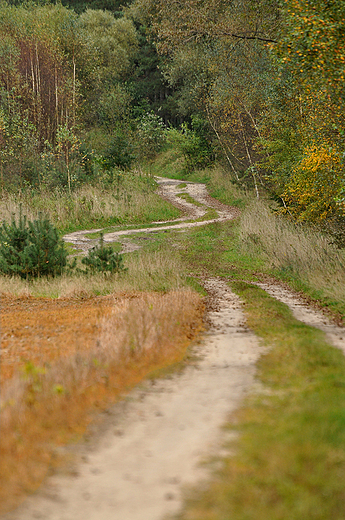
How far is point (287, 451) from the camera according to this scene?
4.06m

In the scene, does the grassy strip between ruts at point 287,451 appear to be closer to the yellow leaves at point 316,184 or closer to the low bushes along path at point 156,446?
the low bushes along path at point 156,446

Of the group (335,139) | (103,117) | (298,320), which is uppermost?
(103,117)

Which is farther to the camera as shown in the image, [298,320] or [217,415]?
[298,320]

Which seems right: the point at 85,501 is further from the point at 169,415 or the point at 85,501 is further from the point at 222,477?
the point at 169,415

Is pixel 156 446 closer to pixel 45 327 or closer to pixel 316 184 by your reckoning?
pixel 45 327

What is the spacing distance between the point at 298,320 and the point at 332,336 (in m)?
1.14

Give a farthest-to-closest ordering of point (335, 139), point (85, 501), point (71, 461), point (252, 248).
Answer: point (252, 248)
point (335, 139)
point (71, 461)
point (85, 501)

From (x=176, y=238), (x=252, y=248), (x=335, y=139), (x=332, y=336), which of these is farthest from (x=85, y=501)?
(x=176, y=238)

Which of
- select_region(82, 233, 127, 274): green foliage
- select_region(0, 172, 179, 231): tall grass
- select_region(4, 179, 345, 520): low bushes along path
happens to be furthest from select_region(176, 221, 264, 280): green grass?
select_region(4, 179, 345, 520): low bushes along path

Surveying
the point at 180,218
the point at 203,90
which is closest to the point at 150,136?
the point at 203,90

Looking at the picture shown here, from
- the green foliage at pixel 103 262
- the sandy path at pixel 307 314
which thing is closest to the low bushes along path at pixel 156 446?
the sandy path at pixel 307 314

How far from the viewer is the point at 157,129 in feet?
144

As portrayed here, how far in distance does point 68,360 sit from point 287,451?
3.06m

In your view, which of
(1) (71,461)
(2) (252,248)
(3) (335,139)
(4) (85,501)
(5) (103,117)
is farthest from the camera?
(5) (103,117)
